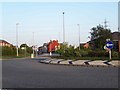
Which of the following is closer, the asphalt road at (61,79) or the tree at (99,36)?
the asphalt road at (61,79)

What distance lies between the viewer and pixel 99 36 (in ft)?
235

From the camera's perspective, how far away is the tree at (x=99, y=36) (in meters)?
69.1

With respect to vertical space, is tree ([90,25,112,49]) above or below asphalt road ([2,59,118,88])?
above

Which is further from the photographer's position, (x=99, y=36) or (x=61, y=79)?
(x=99, y=36)

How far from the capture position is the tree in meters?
69.1

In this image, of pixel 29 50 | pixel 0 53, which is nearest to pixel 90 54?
pixel 0 53

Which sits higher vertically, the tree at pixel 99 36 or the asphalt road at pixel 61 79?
the tree at pixel 99 36

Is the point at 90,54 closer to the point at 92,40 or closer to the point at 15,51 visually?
the point at 92,40

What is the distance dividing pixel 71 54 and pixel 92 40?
89.7 ft

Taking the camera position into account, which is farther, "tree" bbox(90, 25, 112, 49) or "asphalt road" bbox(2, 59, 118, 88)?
"tree" bbox(90, 25, 112, 49)

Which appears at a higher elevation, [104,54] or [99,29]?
[99,29]

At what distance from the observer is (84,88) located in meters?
11.8

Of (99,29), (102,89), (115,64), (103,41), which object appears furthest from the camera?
(99,29)

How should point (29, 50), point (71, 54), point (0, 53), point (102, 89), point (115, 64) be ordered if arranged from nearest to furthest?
point (102, 89) → point (115, 64) → point (71, 54) → point (0, 53) → point (29, 50)
